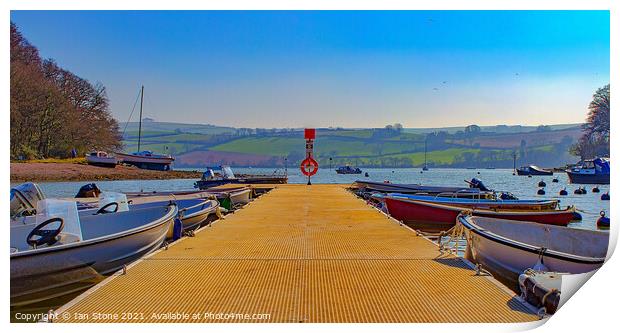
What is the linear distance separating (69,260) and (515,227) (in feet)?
28.0

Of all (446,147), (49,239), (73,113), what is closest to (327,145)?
(446,147)

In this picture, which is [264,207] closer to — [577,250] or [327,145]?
[577,250]

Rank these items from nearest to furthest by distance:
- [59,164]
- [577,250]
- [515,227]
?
→ [577,250] < [515,227] < [59,164]

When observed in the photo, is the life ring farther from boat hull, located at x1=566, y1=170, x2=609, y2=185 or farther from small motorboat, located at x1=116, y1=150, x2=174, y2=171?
small motorboat, located at x1=116, y1=150, x2=174, y2=171

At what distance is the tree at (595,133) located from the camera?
279ft

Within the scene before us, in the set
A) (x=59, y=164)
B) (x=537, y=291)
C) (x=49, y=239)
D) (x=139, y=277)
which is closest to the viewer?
(x=537, y=291)

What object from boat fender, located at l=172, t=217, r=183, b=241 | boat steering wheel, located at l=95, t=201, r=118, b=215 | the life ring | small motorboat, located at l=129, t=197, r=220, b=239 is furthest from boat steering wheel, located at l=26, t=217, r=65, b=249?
the life ring

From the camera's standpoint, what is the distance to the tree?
8519cm

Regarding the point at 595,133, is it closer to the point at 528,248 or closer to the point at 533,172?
the point at 533,172

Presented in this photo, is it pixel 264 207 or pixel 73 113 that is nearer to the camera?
pixel 264 207

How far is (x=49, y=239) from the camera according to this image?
9016 mm

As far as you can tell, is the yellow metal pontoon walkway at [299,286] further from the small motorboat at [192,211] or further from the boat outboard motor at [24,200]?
the small motorboat at [192,211]

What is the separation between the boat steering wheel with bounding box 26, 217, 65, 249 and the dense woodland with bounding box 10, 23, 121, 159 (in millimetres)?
45063

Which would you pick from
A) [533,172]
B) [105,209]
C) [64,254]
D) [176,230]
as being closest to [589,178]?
[533,172]
